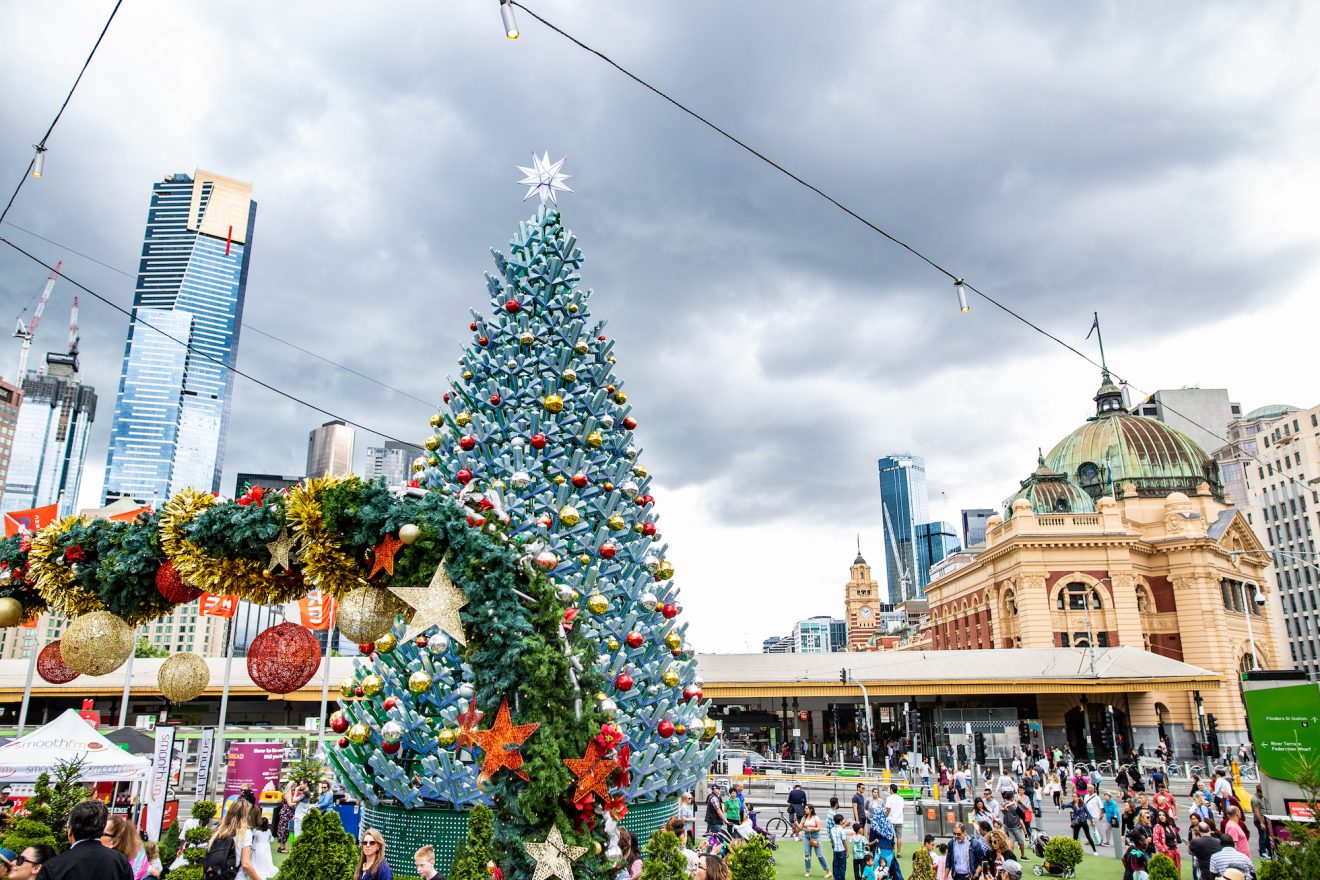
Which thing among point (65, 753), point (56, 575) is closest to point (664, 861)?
point (56, 575)

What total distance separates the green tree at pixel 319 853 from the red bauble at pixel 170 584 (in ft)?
8.86

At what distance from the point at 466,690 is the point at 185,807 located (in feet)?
71.3

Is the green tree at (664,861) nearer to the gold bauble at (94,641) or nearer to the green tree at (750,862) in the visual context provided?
the green tree at (750,862)

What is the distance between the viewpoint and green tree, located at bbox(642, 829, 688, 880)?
23.0 feet

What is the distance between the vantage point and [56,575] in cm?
852

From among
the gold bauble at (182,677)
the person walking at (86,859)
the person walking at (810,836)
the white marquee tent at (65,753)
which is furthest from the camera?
the person walking at (810,836)

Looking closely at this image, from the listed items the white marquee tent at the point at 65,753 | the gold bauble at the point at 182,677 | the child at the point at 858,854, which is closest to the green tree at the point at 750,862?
the gold bauble at the point at 182,677

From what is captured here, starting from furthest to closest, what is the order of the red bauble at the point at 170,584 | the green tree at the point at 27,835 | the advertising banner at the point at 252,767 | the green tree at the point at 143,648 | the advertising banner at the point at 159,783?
the green tree at the point at 143,648 < the advertising banner at the point at 252,767 < the advertising banner at the point at 159,783 < the green tree at the point at 27,835 < the red bauble at the point at 170,584

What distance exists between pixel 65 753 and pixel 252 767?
520 centimetres

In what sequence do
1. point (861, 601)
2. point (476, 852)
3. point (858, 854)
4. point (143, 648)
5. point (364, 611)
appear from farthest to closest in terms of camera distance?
point (861, 601) < point (143, 648) < point (858, 854) < point (364, 611) < point (476, 852)

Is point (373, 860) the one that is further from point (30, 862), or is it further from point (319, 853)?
point (30, 862)

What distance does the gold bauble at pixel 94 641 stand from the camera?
27.2 ft

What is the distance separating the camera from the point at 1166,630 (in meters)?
53.2

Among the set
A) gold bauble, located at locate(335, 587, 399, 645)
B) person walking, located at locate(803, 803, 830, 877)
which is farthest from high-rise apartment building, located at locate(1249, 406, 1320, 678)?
gold bauble, located at locate(335, 587, 399, 645)
